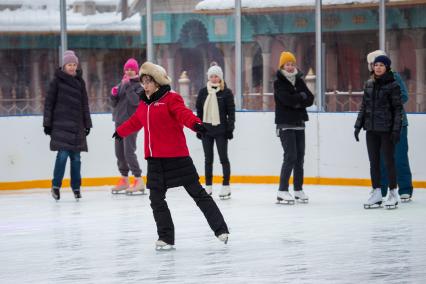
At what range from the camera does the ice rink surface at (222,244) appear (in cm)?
688

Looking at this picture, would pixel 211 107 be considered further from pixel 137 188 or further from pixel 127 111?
pixel 137 188

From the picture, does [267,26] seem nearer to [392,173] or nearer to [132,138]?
[132,138]

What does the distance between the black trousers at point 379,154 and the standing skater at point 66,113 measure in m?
2.95

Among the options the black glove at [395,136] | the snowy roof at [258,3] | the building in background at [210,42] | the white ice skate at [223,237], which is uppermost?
the snowy roof at [258,3]

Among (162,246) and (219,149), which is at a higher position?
(219,149)

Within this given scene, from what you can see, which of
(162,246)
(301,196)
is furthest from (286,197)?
(162,246)

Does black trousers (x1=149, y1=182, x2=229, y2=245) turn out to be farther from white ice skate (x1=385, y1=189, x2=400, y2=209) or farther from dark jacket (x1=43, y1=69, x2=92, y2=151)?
dark jacket (x1=43, y1=69, x2=92, y2=151)

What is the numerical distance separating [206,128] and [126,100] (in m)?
2.00

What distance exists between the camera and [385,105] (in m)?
10.3

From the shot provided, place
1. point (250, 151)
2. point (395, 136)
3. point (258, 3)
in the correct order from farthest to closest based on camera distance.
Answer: point (258, 3) → point (250, 151) → point (395, 136)

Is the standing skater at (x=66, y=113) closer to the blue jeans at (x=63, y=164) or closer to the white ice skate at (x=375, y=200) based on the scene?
the blue jeans at (x=63, y=164)

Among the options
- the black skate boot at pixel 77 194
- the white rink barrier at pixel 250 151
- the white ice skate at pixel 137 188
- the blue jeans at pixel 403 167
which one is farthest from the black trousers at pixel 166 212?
the white rink barrier at pixel 250 151

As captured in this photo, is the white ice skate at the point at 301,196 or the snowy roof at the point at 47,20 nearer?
the white ice skate at the point at 301,196

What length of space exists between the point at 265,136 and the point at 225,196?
2.04 meters
